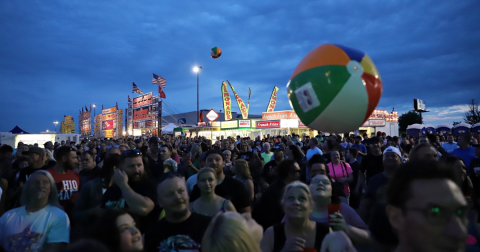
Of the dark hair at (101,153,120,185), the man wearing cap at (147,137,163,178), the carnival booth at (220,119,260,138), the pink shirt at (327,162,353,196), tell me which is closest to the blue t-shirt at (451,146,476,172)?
the pink shirt at (327,162,353,196)

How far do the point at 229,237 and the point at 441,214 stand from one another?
1.01 meters

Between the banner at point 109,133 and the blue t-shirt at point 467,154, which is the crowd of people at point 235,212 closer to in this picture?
the blue t-shirt at point 467,154

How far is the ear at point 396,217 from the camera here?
1.28 meters

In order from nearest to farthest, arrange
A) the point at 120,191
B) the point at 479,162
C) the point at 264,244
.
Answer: the point at 264,244 → the point at 120,191 → the point at 479,162

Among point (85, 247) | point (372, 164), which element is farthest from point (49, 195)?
point (372, 164)

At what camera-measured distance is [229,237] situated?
1.56 metres

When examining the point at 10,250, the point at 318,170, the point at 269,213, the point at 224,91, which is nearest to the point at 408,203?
the point at 269,213

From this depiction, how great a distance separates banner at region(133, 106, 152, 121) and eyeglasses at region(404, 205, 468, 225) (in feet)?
143

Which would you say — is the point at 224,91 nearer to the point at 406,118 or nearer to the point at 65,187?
the point at 65,187

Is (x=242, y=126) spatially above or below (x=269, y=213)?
above

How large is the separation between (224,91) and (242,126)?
5378 millimetres

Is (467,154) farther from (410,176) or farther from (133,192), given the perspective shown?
(133,192)

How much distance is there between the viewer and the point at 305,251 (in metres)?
2.15

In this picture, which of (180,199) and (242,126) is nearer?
(180,199)
